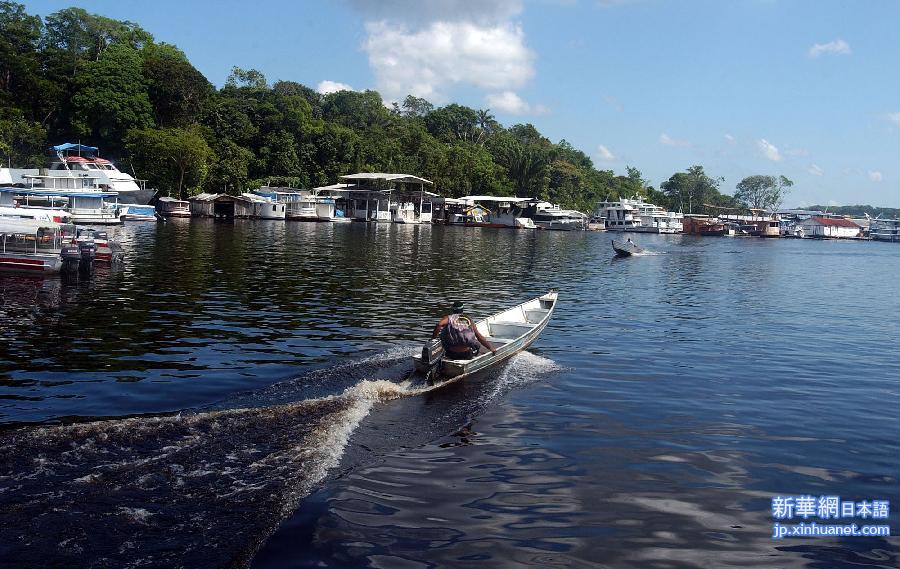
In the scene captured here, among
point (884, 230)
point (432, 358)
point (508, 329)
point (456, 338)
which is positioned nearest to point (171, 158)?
point (508, 329)

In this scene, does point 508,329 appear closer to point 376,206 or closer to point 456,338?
point 456,338

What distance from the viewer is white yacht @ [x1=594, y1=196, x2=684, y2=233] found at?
128750 millimetres

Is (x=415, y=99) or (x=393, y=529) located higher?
(x=415, y=99)

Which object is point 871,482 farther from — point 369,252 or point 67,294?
point 369,252

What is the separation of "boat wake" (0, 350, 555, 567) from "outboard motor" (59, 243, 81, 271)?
20.9 metres

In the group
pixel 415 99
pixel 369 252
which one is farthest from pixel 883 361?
pixel 415 99

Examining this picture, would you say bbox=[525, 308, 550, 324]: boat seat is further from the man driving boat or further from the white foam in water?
the man driving boat

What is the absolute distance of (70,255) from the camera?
30.0 m

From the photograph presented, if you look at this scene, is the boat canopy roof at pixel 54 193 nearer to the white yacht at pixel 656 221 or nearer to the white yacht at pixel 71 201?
the white yacht at pixel 71 201

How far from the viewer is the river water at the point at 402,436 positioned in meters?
8.95

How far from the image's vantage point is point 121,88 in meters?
89.9

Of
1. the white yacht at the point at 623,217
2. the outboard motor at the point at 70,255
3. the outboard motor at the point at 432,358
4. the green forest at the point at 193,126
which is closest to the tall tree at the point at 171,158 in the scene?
the green forest at the point at 193,126

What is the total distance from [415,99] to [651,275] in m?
121

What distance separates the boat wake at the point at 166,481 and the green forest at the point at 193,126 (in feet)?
262
